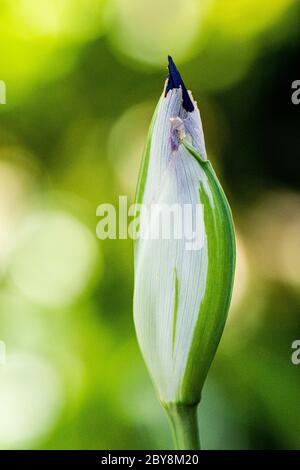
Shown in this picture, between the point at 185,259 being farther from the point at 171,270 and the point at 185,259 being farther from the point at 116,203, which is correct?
the point at 116,203

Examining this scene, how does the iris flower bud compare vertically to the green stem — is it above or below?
above

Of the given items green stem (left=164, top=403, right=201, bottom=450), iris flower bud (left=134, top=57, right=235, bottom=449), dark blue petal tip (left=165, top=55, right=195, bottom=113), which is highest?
dark blue petal tip (left=165, top=55, right=195, bottom=113)

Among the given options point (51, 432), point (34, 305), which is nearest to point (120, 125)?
point (34, 305)

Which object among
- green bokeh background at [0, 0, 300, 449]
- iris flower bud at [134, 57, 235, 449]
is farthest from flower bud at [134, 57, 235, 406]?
green bokeh background at [0, 0, 300, 449]

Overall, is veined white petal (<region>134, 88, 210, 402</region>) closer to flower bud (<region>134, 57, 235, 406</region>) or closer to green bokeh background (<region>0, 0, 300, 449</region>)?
flower bud (<region>134, 57, 235, 406</region>)

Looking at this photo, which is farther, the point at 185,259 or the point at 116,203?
the point at 116,203

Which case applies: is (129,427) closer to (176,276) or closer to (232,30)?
(176,276)

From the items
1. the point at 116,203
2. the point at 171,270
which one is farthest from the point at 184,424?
the point at 116,203

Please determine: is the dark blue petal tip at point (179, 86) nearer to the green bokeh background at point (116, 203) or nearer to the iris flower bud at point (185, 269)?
the iris flower bud at point (185, 269)
